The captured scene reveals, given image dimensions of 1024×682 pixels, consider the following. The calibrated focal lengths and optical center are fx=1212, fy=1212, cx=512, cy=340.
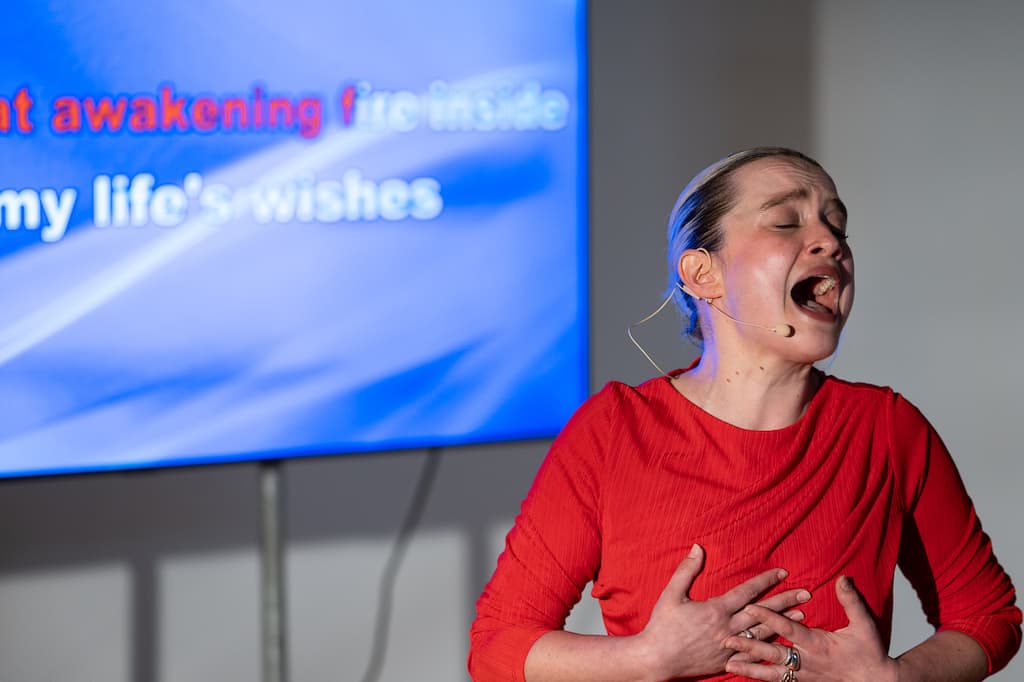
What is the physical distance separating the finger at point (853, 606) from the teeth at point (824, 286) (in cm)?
34

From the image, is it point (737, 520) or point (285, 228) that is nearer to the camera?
point (737, 520)

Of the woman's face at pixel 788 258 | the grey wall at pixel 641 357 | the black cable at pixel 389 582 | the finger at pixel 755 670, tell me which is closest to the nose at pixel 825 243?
the woman's face at pixel 788 258

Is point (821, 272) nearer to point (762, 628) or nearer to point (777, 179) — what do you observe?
point (777, 179)

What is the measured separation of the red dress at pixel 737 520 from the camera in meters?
1.44

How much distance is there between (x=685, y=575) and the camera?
139 cm

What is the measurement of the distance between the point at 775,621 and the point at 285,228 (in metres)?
1.36

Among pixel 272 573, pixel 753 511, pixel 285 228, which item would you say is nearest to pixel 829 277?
pixel 753 511

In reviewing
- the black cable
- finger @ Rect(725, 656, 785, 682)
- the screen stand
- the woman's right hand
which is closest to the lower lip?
the woman's right hand

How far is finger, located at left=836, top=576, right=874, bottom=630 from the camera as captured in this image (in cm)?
139

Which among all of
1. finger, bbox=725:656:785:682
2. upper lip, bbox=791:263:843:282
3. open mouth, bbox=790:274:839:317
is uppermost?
upper lip, bbox=791:263:843:282

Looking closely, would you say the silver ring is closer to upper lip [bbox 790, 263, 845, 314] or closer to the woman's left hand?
the woman's left hand

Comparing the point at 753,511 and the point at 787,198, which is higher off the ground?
the point at 787,198

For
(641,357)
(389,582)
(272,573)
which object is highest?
(641,357)

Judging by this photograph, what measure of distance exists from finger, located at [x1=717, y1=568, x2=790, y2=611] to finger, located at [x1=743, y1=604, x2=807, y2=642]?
0.04 ft
